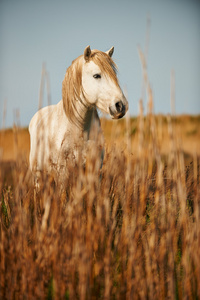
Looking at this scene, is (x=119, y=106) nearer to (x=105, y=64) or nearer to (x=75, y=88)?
(x=105, y=64)

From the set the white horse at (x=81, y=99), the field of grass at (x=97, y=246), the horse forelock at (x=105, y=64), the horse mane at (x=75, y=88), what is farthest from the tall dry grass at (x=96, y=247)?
the horse mane at (x=75, y=88)

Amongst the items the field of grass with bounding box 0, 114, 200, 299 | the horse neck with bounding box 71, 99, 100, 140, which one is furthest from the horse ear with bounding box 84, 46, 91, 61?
the field of grass with bounding box 0, 114, 200, 299

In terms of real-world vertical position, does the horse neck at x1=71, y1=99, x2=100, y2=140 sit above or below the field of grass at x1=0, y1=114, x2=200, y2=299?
above

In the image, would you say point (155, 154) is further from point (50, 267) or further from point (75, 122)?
point (75, 122)

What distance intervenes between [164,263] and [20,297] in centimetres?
85

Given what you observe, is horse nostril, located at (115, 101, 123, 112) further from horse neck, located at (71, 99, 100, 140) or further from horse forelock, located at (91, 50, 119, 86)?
horse neck, located at (71, 99, 100, 140)

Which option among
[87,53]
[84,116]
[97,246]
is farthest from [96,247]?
[87,53]

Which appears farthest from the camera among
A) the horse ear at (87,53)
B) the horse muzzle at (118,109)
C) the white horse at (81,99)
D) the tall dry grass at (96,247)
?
the horse ear at (87,53)

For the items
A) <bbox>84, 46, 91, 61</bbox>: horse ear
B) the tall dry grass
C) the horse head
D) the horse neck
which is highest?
<bbox>84, 46, 91, 61</bbox>: horse ear

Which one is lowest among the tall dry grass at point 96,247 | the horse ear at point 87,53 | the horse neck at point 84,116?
the tall dry grass at point 96,247

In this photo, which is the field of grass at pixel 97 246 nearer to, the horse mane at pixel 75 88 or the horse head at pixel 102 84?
the horse head at pixel 102 84

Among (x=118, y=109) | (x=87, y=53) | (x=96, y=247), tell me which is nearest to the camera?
(x=96, y=247)

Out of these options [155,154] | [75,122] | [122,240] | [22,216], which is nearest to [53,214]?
[22,216]

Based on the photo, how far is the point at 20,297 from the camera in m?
1.62
